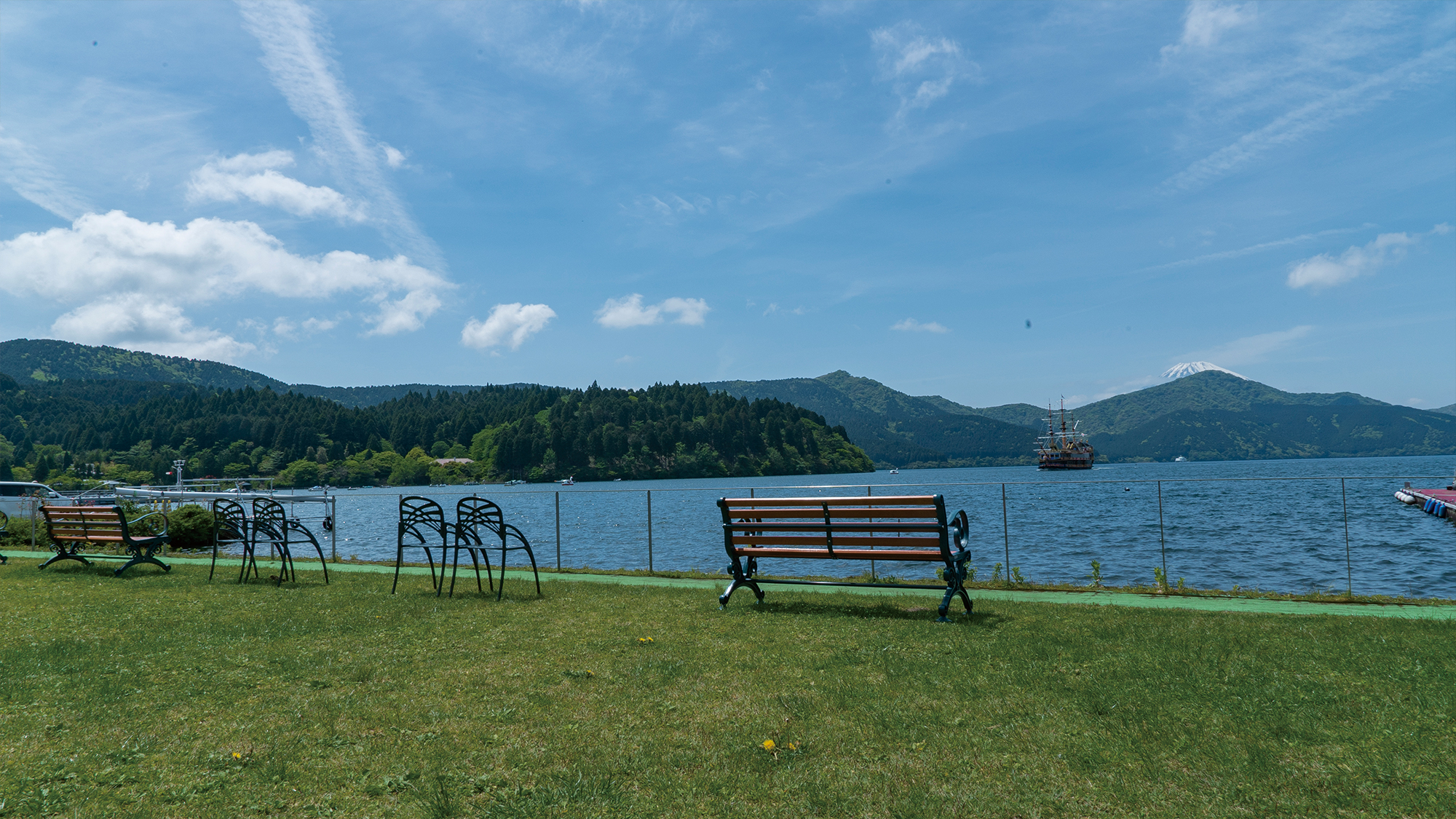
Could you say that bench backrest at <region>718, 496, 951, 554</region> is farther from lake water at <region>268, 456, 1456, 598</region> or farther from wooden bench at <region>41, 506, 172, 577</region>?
wooden bench at <region>41, 506, 172, 577</region>

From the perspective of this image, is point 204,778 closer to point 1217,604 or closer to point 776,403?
point 1217,604

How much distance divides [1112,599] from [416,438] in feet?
511

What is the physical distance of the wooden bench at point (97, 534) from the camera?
11.1 meters

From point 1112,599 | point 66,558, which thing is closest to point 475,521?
point 1112,599

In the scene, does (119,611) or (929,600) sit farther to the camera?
(929,600)

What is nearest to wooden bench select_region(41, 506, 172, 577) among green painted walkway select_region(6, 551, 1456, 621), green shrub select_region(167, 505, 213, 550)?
green painted walkway select_region(6, 551, 1456, 621)

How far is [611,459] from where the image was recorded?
13562cm

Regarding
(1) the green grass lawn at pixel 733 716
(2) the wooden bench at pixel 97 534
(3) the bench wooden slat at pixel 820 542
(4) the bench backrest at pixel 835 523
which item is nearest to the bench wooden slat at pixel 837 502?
(4) the bench backrest at pixel 835 523

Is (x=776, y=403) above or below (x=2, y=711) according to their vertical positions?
above

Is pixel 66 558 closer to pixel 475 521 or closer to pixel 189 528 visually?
pixel 189 528

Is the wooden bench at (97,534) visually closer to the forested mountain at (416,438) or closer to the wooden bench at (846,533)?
the wooden bench at (846,533)

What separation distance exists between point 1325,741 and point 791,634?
354 centimetres

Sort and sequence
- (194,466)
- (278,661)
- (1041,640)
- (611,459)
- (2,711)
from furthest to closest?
(611,459), (194,466), (1041,640), (278,661), (2,711)

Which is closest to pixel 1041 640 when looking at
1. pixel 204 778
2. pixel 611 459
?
pixel 204 778
